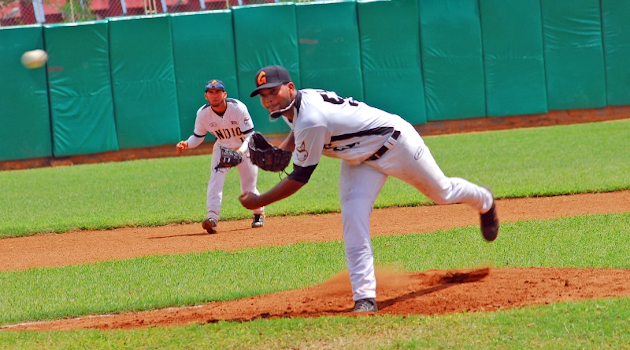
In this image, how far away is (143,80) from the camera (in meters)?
19.6

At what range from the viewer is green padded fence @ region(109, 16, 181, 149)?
63.9ft

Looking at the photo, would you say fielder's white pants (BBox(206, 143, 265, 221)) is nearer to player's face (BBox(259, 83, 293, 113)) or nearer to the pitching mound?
the pitching mound

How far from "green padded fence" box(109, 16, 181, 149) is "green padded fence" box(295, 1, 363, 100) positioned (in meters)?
3.55

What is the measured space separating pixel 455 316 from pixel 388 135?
4.25ft

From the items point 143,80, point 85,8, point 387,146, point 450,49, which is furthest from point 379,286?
point 85,8

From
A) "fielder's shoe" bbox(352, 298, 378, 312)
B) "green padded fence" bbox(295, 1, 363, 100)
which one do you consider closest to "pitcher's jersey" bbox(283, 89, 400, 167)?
"fielder's shoe" bbox(352, 298, 378, 312)

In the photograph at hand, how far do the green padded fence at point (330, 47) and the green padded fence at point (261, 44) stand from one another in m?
0.30

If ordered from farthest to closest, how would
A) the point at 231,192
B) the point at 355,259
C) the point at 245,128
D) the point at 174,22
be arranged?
the point at 174,22, the point at 231,192, the point at 245,128, the point at 355,259

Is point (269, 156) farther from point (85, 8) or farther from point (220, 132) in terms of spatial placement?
point (85, 8)

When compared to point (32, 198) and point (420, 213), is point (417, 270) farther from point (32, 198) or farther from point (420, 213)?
point (32, 198)

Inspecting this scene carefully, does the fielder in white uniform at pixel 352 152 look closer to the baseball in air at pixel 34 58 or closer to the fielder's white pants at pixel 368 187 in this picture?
the fielder's white pants at pixel 368 187

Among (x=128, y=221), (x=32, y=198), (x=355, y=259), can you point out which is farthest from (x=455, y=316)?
(x=32, y=198)

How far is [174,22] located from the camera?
65.0ft

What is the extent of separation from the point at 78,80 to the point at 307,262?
13601 mm
